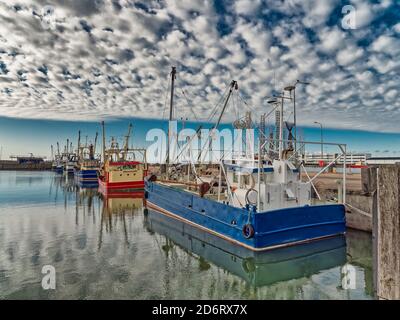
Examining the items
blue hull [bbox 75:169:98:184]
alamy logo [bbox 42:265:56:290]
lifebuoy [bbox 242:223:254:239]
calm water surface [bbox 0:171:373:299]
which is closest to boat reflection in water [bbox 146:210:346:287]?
calm water surface [bbox 0:171:373:299]

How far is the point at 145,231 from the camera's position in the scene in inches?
706

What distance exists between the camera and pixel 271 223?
12.2 m

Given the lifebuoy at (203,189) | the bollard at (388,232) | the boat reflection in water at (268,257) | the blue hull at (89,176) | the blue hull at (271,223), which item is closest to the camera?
the bollard at (388,232)

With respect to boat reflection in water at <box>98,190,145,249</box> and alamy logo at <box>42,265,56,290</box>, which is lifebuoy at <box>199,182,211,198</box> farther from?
alamy logo at <box>42,265,56,290</box>

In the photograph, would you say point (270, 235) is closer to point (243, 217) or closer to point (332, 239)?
point (243, 217)

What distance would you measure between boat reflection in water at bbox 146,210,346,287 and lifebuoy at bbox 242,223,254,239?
868 mm

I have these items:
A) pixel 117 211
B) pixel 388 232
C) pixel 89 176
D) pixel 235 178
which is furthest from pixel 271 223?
pixel 89 176

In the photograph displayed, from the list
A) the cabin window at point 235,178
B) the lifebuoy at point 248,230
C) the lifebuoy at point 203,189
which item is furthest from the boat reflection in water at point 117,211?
the cabin window at point 235,178

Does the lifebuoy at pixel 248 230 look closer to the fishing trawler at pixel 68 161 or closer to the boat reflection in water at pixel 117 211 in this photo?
the boat reflection in water at pixel 117 211

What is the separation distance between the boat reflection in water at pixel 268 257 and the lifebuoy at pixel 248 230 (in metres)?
0.87

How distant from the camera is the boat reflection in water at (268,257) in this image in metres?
10.7

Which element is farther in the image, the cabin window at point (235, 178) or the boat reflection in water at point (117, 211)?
the boat reflection in water at point (117, 211)

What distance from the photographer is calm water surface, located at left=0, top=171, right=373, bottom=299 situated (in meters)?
8.90

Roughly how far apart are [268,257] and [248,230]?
5.02 ft
